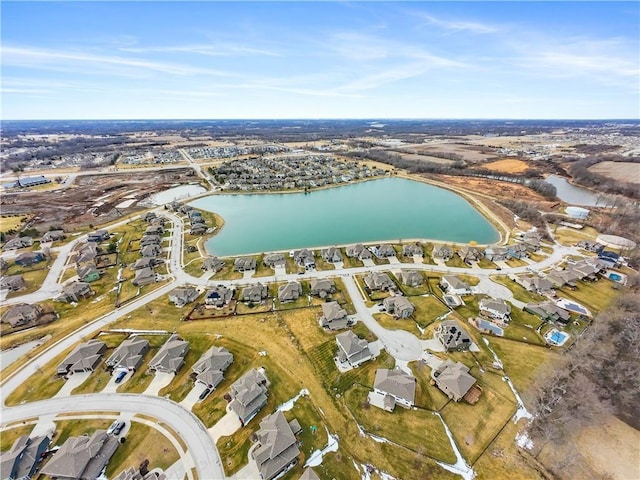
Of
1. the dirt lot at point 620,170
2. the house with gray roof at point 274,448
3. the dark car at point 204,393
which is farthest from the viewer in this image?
the dirt lot at point 620,170

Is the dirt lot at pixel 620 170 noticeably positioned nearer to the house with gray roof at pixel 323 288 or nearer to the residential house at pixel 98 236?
the house with gray roof at pixel 323 288

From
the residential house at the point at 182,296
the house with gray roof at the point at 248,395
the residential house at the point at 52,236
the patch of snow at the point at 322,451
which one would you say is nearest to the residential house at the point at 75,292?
the residential house at the point at 182,296

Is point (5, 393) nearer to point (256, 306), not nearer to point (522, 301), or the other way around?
point (256, 306)

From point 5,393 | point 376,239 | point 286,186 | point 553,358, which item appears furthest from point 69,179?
point 553,358

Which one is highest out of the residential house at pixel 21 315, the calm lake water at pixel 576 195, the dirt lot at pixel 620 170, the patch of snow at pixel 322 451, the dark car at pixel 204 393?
the dirt lot at pixel 620 170

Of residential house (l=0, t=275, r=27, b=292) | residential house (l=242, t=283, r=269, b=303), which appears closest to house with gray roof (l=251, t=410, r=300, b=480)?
residential house (l=242, t=283, r=269, b=303)
